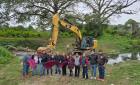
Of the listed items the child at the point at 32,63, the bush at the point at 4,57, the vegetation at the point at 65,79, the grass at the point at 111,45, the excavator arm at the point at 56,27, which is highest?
the excavator arm at the point at 56,27

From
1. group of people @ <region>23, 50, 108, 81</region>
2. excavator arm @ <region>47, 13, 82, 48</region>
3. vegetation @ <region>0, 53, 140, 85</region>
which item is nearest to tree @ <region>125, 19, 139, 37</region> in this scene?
excavator arm @ <region>47, 13, 82, 48</region>

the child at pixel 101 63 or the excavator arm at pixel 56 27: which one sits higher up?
the excavator arm at pixel 56 27

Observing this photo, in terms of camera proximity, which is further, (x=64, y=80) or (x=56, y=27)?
(x=56, y=27)

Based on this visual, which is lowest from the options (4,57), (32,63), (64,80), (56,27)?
(64,80)

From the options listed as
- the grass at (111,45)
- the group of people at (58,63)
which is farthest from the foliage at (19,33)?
the group of people at (58,63)

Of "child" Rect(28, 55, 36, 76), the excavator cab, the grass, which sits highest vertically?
the excavator cab

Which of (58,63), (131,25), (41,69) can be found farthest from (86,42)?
(131,25)

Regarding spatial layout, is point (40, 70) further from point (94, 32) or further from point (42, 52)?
point (94, 32)

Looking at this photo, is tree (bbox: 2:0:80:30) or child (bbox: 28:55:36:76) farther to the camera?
tree (bbox: 2:0:80:30)

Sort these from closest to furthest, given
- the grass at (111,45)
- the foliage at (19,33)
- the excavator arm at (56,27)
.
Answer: the excavator arm at (56,27)
the grass at (111,45)
the foliage at (19,33)

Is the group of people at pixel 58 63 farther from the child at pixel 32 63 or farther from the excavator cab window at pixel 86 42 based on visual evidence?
the excavator cab window at pixel 86 42

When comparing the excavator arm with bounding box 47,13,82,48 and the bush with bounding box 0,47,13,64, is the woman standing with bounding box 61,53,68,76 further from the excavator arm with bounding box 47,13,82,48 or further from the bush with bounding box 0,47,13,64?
Answer: the bush with bounding box 0,47,13,64

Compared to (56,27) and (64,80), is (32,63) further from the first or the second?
(56,27)

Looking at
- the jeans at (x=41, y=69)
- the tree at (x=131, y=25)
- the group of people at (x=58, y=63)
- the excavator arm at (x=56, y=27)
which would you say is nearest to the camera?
the group of people at (x=58, y=63)
